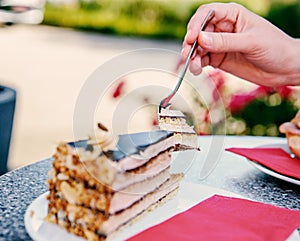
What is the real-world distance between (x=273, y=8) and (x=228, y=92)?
8.07 meters

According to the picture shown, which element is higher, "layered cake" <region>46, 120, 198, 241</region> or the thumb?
the thumb

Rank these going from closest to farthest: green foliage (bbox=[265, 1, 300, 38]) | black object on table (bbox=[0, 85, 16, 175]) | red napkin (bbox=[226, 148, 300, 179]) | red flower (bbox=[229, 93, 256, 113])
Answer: red napkin (bbox=[226, 148, 300, 179]) → black object on table (bbox=[0, 85, 16, 175]) → red flower (bbox=[229, 93, 256, 113]) → green foliage (bbox=[265, 1, 300, 38])

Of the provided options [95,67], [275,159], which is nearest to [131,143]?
[275,159]

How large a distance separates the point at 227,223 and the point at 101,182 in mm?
302

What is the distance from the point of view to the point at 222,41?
1.73m

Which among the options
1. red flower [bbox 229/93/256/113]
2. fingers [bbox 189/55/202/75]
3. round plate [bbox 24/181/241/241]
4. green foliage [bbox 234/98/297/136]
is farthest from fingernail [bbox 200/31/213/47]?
green foliage [bbox 234/98/297/136]

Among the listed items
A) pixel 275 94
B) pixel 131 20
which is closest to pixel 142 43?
pixel 131 20

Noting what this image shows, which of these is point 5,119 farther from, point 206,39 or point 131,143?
point 131,143

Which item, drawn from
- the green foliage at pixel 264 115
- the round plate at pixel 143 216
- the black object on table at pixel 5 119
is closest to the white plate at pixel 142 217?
the round plate at pixel 143 216

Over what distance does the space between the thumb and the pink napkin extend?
64 cm

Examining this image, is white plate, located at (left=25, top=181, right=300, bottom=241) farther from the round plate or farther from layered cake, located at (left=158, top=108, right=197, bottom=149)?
layered cake, located at (left=158, top=108, right=197, bottom=149)

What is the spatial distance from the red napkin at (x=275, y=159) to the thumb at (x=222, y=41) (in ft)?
1.16

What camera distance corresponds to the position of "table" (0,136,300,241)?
1.17 m

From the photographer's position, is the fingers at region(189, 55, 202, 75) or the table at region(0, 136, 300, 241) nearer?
the table at region(0, 136, 300, 241)
